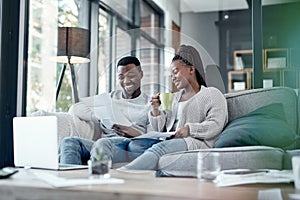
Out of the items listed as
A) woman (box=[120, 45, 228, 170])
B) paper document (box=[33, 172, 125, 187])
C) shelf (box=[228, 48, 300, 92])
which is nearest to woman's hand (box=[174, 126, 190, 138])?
woman (box=[120, 45, 228, 170])

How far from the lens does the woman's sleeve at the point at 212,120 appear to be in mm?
2242

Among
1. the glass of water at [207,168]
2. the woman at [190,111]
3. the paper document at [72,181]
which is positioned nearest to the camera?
the paper document at [72,181]

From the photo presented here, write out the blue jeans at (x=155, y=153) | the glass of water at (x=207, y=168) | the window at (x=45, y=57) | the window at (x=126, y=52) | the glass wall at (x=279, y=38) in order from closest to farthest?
the glass of water at (x=207, y=168) < the blue jeans at (x=155, y=153) < the window at (x=126, y=52) < the window at (x=45, y=57) < the glass wall at (x=279, y=38)

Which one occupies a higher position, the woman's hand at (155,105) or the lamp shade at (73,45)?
the lamp shade at (73,45)

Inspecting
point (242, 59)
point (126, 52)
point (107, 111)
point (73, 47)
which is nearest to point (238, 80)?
point (242, 59)

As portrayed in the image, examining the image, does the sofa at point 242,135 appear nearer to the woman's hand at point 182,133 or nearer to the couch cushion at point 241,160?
the couch cushion at point 241,160

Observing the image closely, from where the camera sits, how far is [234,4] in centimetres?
696

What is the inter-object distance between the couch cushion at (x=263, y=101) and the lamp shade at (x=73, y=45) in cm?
129

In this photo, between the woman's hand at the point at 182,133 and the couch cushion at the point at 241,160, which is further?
the woman's hand at the point at 182,133

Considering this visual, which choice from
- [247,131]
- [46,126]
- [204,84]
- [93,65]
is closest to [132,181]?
[46,126]

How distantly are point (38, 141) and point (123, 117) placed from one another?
853 mm

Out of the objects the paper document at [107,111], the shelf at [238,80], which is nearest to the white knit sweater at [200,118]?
the paper document at [107,111]

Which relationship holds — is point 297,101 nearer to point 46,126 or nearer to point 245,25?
point 46,126

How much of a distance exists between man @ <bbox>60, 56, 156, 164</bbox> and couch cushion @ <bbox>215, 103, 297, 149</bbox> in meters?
0.47
